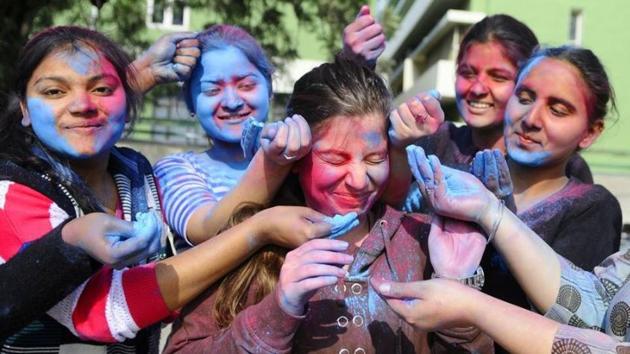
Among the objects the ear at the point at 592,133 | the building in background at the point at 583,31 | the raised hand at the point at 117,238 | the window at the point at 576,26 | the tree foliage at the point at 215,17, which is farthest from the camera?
the window at the point at 576,26

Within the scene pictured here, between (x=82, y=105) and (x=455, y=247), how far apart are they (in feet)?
3.67

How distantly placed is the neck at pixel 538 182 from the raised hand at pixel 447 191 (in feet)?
2.19

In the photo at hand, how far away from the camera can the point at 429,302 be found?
5.50 feet

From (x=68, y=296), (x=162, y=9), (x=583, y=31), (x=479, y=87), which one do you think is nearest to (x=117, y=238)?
(x=68, y=296)

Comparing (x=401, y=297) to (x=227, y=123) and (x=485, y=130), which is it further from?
(x=485, y=130)

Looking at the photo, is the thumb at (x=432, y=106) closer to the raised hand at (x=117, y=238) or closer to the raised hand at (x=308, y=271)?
the raised hand at (x=308, y=271)

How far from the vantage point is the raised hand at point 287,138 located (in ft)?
6.14

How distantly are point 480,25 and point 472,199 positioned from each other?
4.70 ft

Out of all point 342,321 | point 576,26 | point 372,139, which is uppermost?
point 372,139

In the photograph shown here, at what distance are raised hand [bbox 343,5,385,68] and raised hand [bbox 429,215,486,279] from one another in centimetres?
74

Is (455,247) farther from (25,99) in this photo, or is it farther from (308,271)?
(25,99)

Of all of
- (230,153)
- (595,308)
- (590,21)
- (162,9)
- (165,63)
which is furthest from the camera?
(590,21)

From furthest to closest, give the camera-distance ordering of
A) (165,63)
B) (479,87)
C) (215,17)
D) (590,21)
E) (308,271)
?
1. (590,21)
2. (215,17)
3. (479,87)
4. (165,63)
5. (308,271)

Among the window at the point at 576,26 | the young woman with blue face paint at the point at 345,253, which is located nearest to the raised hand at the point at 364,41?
the young woman with blue face paint at the point at 345,253
